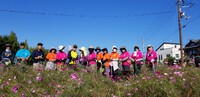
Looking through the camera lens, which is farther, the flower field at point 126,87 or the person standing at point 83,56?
the person standing at point 83,56

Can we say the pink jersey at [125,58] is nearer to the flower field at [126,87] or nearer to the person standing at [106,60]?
the person standing at [106,60]

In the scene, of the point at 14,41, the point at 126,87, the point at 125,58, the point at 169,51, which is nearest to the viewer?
the point at 126,87

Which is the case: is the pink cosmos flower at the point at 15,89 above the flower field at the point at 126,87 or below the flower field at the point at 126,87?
below

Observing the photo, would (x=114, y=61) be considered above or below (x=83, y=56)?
below

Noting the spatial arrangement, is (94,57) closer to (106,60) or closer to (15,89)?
(106,60)

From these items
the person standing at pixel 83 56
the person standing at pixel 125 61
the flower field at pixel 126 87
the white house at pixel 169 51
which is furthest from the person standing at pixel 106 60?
the white house at pixel 169 51

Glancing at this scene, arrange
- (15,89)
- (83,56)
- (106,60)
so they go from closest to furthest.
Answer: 1. (15,89)
2. (106,60)
3. (83,56)

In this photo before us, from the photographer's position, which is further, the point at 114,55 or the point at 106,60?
the point at 106,60

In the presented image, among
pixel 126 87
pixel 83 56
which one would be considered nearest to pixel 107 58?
pixel 83 56

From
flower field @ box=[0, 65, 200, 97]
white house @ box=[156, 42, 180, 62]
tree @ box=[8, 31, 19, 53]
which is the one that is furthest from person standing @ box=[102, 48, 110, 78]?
white house @ box=[156, 42, 180, 62]

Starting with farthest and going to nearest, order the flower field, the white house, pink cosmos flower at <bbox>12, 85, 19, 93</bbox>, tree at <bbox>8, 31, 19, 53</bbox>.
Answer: the white house → tree at <bbox>8, 31, 19, 53</bbox> → pink cosmos flower at <bbox>12, 85, 19, 93</bbox> → the flower field

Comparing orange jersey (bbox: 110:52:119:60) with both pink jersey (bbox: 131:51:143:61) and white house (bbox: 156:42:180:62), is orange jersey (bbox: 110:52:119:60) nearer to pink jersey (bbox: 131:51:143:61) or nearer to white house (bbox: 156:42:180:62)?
pink jersey (bbox: 131:51:143:61)

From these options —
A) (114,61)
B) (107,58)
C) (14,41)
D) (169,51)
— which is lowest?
(114,61)

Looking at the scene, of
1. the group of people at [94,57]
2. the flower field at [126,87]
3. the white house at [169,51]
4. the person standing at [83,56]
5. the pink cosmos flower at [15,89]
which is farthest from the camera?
the white house at [169,51]
